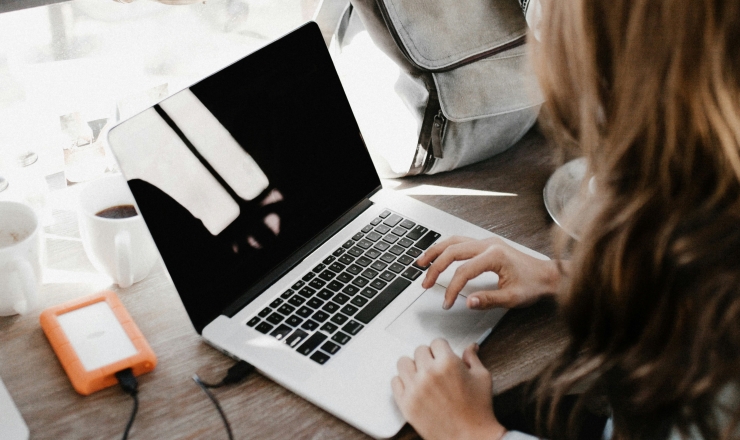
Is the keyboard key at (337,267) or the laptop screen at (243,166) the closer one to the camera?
the laptop screen at (243,166)

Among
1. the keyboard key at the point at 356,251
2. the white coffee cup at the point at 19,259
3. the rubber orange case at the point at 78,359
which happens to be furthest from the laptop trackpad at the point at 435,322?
the white coffee cup at the point at 19,259

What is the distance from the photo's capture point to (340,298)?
727 mm

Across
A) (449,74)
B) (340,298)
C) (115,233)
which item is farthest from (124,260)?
(449,74)

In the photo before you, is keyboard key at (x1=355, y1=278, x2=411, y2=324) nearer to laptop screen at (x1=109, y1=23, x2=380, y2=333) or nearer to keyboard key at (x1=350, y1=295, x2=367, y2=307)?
keyboard key at (x1=350, y1=295, x2=367, y2=307)

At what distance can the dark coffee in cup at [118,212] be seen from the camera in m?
0.77

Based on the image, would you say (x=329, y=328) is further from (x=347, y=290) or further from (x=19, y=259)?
(x=19, y=259)

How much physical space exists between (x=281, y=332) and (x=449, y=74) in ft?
1.48

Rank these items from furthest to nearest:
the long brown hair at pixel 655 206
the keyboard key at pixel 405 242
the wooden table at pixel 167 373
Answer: the keyboard key at pixel 405 242 → the wooden table at pixel 167 373 → the long brown hair at pixel 655 206

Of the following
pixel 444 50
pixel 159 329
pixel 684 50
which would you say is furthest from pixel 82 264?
pixel 684 50

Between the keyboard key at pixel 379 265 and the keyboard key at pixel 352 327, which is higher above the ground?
the keyboard key at pixel 379 265

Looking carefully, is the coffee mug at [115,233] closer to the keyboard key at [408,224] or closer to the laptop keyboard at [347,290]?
the laptop keyboard at [347,290]

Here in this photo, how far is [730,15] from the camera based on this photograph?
43 centimetres

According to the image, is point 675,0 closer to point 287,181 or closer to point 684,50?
point 684,50

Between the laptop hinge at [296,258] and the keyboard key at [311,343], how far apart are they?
9 cm
